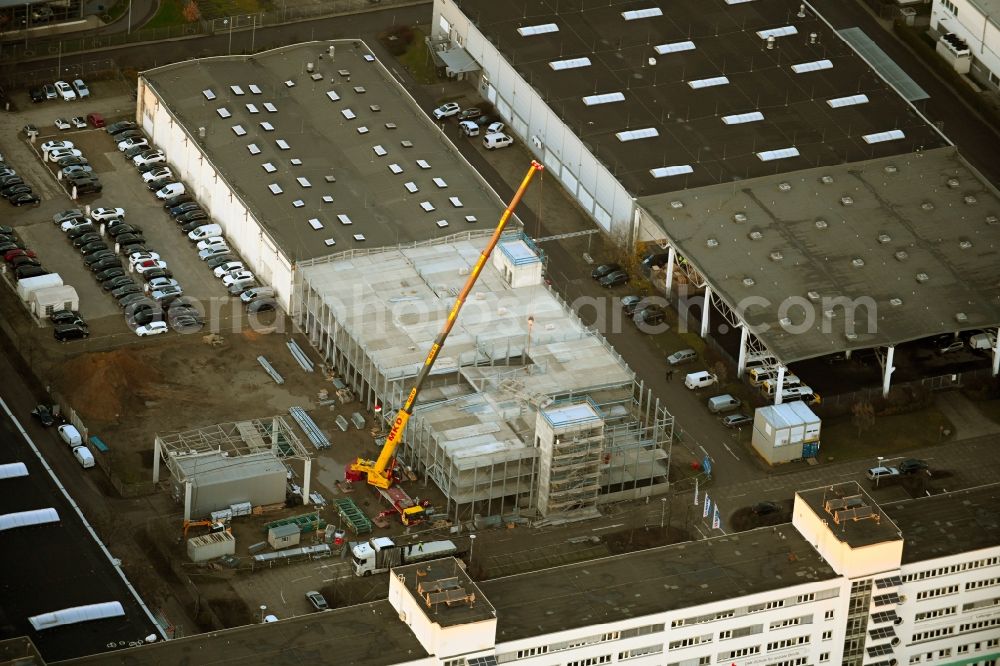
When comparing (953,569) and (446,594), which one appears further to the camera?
(953,569)

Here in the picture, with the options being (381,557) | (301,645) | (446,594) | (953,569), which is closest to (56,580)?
(301,645)

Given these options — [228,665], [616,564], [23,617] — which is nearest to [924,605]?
[616,564]

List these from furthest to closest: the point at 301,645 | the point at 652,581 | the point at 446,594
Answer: the point at 652,581 < the point at 446,594 < the point at 301,645

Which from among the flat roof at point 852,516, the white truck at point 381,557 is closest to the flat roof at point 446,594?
the white truck at point 381,557

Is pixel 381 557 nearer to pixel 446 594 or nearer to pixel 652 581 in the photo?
pixel 446 594

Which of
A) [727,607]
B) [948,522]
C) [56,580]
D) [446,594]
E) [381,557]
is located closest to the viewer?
[446,594]
